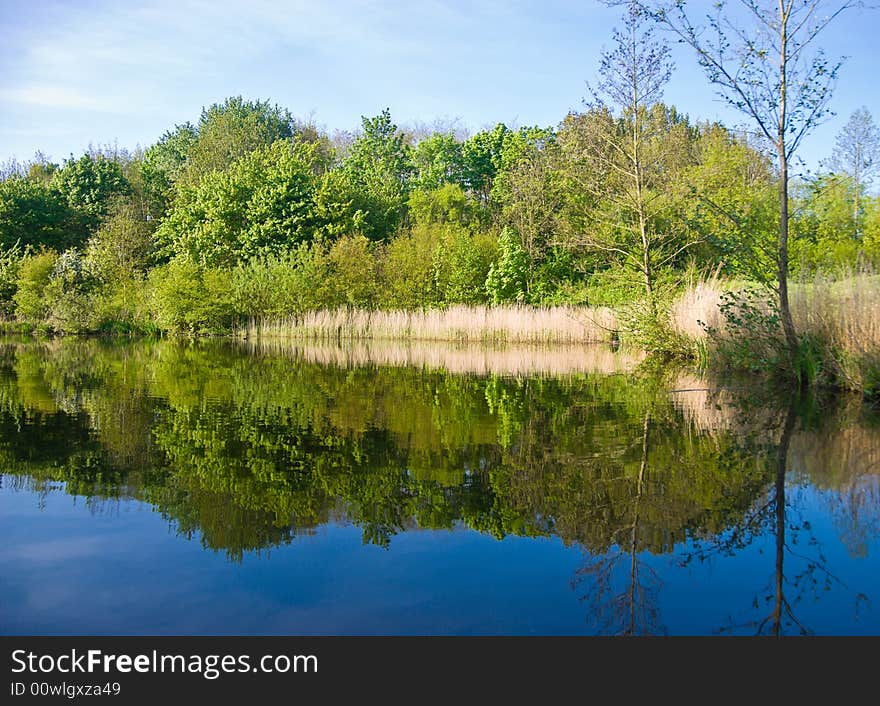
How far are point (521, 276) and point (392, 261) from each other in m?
5.57

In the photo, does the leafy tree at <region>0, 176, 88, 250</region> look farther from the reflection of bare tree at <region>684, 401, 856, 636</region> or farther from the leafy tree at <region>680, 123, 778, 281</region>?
the reflection of bare tree at <region>684, 401, 856, 636</region>

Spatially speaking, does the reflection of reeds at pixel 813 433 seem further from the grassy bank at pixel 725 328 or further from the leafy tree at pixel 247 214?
the leafy tree at pixel 247 214

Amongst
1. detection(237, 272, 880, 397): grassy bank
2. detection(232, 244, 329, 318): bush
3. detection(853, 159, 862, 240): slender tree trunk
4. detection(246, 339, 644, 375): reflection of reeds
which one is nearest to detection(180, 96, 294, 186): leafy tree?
detection(232, 244, 329, 318): bush

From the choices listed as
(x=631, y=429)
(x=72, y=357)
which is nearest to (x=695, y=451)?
(x=631, y=429)

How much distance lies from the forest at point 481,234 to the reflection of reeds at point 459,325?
25cm

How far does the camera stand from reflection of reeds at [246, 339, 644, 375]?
1402 cm

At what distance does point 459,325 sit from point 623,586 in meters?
20.9

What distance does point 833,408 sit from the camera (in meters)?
8.04

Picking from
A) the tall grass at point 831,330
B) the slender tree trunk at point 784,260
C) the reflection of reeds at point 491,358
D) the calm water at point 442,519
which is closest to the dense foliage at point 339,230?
the reflection of reeds at point 491,358

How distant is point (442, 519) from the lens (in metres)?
4.18

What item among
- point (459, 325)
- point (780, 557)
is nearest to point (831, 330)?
point (780, 557)

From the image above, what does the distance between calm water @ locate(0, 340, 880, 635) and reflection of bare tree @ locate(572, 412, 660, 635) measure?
1cm

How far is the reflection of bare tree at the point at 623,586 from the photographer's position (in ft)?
9.23
